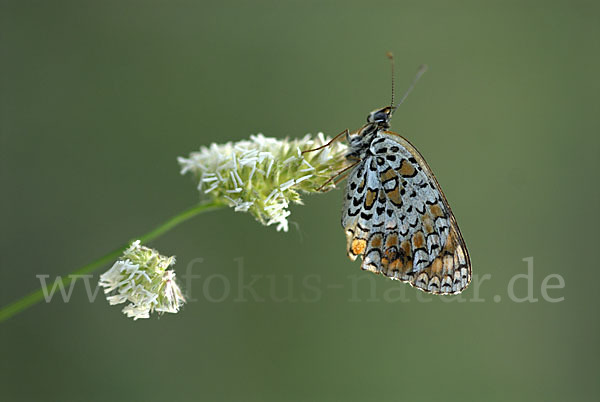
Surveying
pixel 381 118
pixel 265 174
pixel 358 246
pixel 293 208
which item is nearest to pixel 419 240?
pixel 358 246

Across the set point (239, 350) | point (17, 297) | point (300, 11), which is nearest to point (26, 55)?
point (17, 297)

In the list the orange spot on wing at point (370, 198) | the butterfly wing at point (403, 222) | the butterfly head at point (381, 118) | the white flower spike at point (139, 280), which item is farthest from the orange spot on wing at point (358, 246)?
the white flower spike at point (139, 280)

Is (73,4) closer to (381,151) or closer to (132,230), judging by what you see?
(132,230)

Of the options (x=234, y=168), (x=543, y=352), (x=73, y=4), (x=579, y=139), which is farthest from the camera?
(x=579, y=139)

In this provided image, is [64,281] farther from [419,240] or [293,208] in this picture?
[293,208]

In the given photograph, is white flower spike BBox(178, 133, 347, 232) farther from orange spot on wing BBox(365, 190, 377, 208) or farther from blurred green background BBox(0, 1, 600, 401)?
blurred green background BBox(0, 1, 600, 401)

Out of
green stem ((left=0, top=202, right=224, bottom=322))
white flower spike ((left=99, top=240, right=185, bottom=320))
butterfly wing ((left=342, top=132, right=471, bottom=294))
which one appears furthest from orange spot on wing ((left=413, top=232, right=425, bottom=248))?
white flower spike ((left=99, top=240, right=185, bottom=320))

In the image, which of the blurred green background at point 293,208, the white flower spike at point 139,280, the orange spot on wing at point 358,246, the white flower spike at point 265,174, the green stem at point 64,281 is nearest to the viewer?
the green stem at point 64,281

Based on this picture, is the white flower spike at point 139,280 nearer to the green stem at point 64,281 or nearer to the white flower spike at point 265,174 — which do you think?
the green stem at point 64,281
